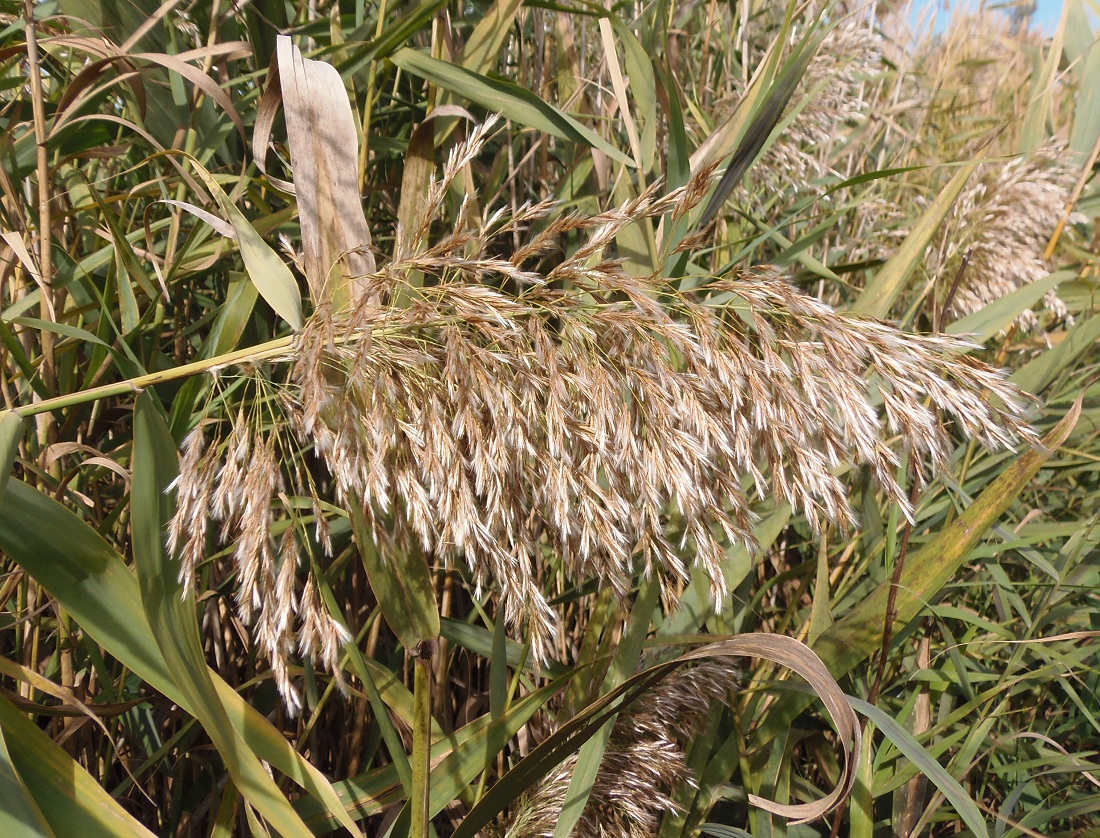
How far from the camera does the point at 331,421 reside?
0.79 meters

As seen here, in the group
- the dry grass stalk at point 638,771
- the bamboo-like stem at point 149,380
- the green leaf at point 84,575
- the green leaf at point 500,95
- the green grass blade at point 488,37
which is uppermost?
the green grass blade at point 488,37

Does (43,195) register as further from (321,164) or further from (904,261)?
(904,261)

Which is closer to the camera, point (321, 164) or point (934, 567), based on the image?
point (321, 164)

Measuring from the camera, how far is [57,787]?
2.52 ft

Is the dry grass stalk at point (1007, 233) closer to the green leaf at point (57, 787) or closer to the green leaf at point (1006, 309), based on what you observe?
the green leaf at point (1006, 309)

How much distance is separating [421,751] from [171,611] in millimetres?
292

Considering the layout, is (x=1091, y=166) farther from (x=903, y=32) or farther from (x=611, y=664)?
(x=903, y=32)

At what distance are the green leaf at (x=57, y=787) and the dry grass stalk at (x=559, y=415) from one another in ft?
0.78

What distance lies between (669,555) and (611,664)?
0.32 metres

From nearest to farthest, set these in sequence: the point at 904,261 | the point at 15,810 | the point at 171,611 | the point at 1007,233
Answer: the point at 15,810 → the point at 171,611 → the point at 904,261 → the point at 1007,233

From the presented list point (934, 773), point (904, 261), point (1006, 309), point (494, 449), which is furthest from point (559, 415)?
point (1006, 309)

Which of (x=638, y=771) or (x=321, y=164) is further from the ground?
(x=321, y=164)

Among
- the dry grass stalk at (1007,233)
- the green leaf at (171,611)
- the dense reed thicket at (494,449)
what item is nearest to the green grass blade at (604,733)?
the dense reed thicket at (494,449)

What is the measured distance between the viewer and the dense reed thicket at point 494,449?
0.77 m
